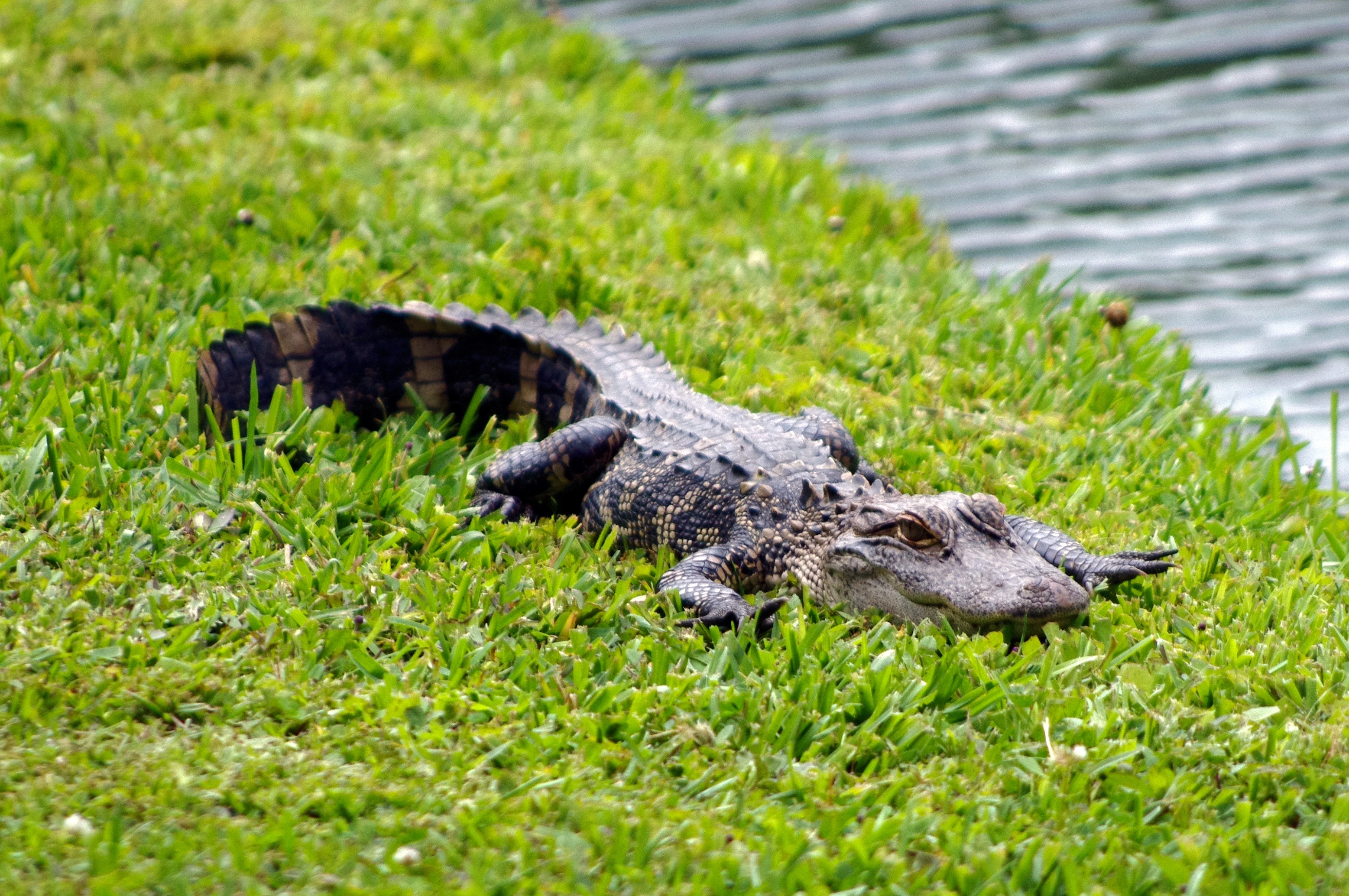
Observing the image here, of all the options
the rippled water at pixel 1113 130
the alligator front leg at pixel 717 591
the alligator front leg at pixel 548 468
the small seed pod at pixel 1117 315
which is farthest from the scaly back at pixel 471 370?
the rippled water at pixel 1113 130

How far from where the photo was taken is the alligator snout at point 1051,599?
10.8 ft

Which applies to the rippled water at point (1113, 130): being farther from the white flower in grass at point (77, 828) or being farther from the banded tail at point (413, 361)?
the white flower in grass at point (77, 828)

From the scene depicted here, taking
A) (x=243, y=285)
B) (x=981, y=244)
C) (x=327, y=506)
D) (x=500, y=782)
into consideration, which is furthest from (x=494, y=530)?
(x=981, y=244)

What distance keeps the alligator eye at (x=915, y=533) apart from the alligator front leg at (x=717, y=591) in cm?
36

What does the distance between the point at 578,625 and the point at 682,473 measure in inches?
27.2

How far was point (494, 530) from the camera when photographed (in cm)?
382

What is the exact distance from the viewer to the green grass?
2666mm

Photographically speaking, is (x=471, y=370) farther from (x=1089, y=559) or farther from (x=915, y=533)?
(x=1089, y=559)

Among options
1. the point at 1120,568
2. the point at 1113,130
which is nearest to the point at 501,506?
the point at 1120,568

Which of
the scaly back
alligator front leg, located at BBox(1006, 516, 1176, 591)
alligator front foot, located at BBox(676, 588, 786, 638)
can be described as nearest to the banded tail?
the scaly back

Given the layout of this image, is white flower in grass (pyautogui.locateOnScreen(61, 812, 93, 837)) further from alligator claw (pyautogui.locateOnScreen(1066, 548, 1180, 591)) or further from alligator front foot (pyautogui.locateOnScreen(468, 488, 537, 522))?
alligator claw (pyautogui.locateOnScreen(1066, 548, 1180, 591))

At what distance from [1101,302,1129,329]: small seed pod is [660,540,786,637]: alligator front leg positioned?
2517 mm

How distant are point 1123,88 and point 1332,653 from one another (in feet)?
20.2

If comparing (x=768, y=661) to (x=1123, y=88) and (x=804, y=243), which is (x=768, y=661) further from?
(x=1123, y=88)
